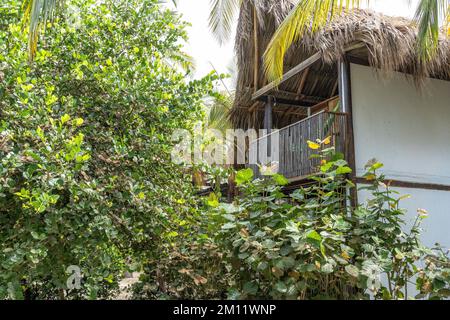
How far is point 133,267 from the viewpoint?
3520mm

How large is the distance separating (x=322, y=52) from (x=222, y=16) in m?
2.70

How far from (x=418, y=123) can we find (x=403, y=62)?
1.28m

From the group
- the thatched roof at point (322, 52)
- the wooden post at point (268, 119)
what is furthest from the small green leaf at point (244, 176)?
the wooden post at point (268, 119)

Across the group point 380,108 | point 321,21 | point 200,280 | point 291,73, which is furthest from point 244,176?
point 291,73

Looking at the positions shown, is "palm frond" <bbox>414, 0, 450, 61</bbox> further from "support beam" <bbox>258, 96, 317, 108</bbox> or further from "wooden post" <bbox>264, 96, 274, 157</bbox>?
"support beam" <bbox>258, 96, 317, 108</bbox>

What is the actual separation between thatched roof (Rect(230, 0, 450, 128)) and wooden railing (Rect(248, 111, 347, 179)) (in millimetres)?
813

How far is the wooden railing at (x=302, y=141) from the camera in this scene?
5.81m

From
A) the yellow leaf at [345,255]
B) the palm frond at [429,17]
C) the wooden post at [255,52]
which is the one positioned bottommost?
the yellow leaf at [345,255]

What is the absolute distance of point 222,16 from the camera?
7.71m

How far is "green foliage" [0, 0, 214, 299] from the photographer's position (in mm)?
2812

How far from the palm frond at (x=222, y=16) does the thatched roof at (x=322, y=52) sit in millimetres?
533

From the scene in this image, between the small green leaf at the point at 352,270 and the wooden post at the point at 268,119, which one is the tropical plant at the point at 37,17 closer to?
the small green leaf at the point at 352,270

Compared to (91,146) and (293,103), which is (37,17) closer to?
(91,146)
